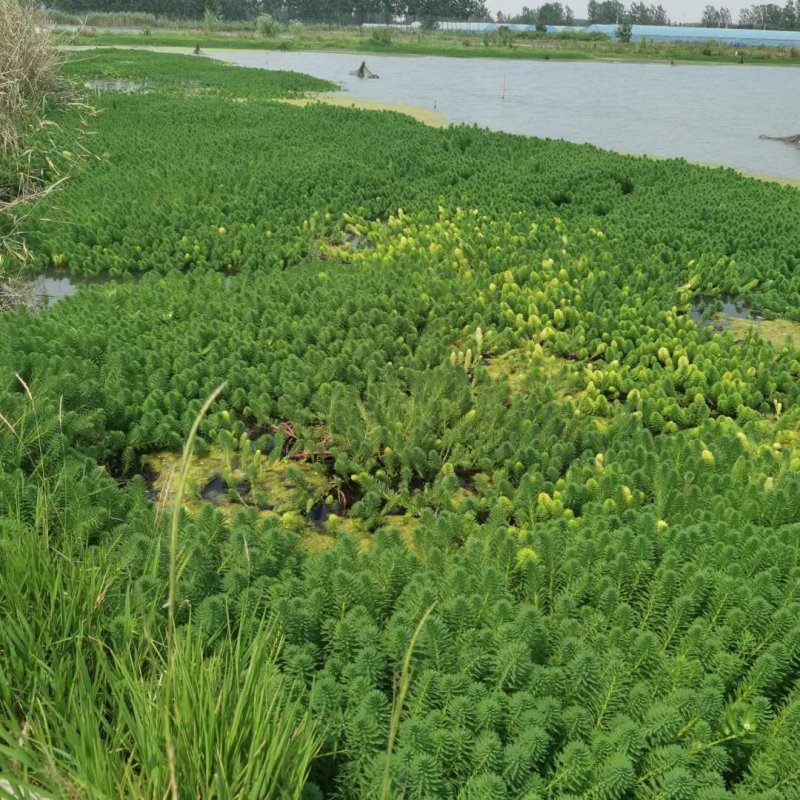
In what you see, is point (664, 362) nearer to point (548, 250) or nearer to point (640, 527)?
point (548, 250)

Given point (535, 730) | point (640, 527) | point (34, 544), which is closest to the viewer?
point (535, 730)

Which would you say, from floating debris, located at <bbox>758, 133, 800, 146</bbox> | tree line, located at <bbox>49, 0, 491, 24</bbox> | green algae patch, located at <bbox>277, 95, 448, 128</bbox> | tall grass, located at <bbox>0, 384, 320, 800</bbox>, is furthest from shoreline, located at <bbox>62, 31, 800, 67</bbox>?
tall grass, located at <bbox>0, 384, 320, 800</bbox>

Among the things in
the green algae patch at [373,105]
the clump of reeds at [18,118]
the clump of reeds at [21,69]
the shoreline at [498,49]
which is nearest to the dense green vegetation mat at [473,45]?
Answer: the shoreline at [498,49]

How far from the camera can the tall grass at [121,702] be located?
5.89 ft

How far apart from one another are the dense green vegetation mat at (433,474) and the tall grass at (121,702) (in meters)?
0.03

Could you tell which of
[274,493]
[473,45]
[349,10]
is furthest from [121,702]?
[349,10]

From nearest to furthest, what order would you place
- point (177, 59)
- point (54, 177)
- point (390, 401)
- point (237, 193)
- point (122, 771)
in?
point (122, 771), point (390, 401), point (237, 193), point (54, 177), point (177, 59)

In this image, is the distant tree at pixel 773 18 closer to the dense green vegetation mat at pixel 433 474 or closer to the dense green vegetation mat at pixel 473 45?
the dense green vegetation mat at pixel 473 45

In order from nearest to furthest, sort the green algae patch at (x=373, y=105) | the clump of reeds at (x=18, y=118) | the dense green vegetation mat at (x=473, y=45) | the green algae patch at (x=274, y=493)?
the green algae patch at (x=274, y=493) < the clump of reeds at (x=18, y=118) < the green algae patch at (x=373, y=105) < the dense green vegetation mat at (x=473, y=45)

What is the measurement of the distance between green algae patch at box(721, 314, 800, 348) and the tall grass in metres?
5.58

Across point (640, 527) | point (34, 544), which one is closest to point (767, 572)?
point (640, 527)

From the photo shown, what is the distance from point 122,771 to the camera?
6.44 feet

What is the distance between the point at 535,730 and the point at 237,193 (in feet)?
30.6

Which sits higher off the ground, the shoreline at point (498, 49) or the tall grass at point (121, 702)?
the shoreline at point (498, 49)
